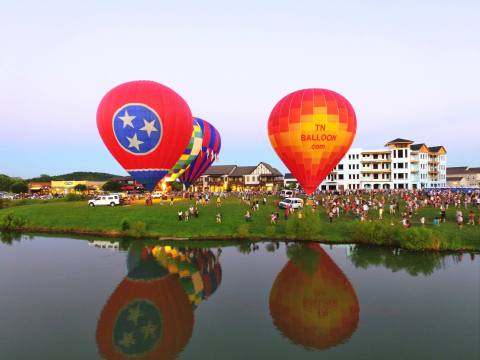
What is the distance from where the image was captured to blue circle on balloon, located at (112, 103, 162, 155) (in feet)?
124

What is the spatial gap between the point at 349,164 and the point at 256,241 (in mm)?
64812

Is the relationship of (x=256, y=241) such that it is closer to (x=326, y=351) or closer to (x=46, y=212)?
(x=326, y=351)

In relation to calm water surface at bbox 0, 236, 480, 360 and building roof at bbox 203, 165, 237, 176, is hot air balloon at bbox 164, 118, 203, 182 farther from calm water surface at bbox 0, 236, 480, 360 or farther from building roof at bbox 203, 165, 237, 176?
building roof at bbox 203, 165, 237, 176

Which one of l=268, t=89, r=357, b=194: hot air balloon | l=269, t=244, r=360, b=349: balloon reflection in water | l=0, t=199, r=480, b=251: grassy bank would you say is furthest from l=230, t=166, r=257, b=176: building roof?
l=269, t=244, r=360, b=349: balloon reflection in water

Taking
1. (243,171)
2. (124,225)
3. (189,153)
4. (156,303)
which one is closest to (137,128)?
(124,225)

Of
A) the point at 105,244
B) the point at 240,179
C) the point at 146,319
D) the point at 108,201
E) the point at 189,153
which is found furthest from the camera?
the point at 240,179

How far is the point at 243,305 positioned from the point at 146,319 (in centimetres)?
488

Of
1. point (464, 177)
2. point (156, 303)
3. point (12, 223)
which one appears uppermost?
point (464, 177)

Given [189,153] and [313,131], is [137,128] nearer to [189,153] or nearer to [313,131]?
[189,153]

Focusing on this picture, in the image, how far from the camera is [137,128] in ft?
124

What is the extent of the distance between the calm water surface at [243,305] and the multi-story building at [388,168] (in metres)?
65.0

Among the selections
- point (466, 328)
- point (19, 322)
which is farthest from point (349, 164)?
point (19, 322)

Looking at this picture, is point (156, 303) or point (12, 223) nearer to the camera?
point (156, 303)

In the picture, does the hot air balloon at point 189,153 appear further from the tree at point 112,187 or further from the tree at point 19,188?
the tree at point 19,188
